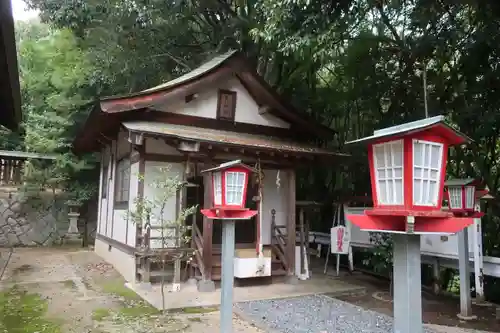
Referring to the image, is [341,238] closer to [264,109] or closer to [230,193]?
[264,109]

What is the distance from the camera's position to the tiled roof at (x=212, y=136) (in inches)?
304

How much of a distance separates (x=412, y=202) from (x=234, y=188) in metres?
2.51

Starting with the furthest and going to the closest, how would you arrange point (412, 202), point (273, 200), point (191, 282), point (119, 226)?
1. point (119, 226)
2. point (273, 200)
3. point (191, 282)
4. point (412, 202)

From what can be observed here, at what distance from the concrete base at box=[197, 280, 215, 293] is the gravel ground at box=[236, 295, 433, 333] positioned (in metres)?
1.01

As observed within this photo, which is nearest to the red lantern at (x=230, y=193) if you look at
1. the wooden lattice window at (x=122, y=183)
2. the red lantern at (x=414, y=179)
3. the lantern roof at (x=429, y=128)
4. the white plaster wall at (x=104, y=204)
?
the red lantern at (x=414, y=179)

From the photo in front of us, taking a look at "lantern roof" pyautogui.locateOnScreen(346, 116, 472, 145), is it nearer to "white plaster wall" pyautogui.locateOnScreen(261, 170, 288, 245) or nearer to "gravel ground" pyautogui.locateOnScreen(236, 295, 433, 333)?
"gravel ground" pyautogui.locateOnScreen(236, 295, 433, 333)

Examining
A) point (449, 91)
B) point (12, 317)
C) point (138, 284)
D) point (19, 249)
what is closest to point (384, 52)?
point (449, 91)

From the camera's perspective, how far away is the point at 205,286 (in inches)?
314

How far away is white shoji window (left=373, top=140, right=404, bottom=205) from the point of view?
116 inches

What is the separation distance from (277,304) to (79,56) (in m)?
13.3

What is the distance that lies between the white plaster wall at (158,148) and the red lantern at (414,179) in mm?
6254

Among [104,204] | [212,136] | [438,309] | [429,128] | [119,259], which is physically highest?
[212,136]

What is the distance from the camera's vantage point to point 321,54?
7.66 m

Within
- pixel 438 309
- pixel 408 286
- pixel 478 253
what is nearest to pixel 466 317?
pixel 438 309
